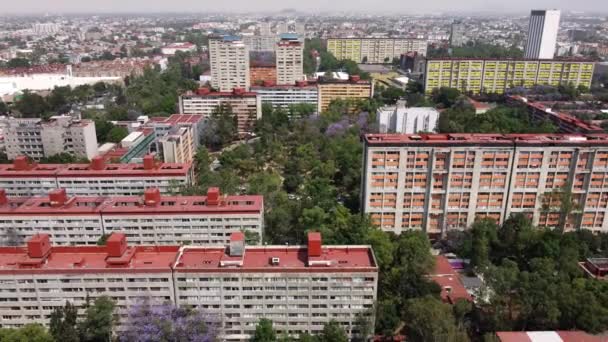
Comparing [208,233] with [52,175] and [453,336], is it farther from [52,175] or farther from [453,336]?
[453,336]

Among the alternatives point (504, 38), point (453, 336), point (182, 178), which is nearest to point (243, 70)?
point (182, 178)

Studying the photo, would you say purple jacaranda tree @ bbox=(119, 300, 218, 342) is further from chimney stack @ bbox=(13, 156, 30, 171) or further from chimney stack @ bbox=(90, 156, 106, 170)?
chimney stack @ bbox=(13, 156, 30, 171)

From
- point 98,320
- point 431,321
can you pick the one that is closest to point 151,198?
point 98,320

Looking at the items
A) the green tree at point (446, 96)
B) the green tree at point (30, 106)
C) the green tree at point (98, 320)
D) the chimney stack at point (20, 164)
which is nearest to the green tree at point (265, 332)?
the green tree at point (98, 320)

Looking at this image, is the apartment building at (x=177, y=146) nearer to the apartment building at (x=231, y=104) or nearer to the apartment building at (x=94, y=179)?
the apartment building at (x=94, y=179)

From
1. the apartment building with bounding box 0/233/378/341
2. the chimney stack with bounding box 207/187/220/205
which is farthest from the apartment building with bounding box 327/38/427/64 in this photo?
the apartment building with bounding box 0/233/378/341
